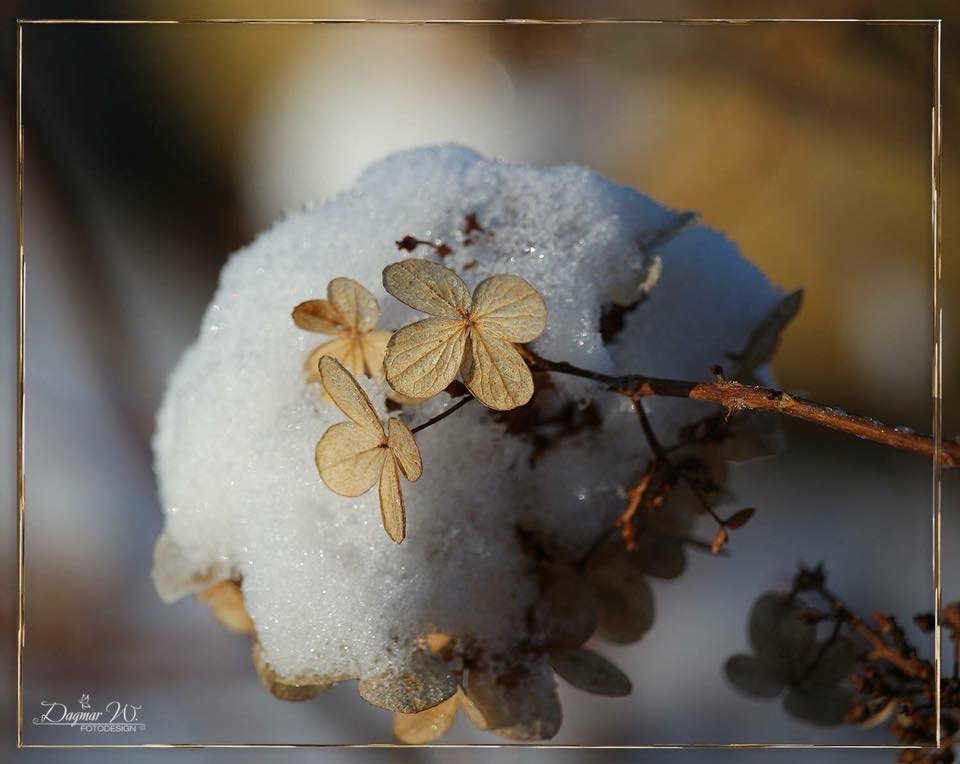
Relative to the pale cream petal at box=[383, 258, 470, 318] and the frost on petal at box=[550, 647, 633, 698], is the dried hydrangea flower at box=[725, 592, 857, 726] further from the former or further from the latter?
the pale cream petal at box=[383, 258, 470, 318]

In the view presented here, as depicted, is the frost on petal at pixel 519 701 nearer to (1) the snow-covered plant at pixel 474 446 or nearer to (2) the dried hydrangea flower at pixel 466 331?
(1) the snow-covered plant at pixel 474 446

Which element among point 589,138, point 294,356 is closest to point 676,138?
point 589,138

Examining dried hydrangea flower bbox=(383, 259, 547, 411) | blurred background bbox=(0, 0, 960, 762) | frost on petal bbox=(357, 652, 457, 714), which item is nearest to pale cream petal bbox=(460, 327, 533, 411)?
dried hydrangea flower bbox=(383, 259, 547, 411)

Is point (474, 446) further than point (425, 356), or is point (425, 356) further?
point (474, 446)

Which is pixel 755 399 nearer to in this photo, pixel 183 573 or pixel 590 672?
pixel 590 672

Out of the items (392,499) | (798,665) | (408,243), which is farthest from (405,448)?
(798,665)

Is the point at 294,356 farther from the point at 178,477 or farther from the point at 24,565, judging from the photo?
the point at 24,565
